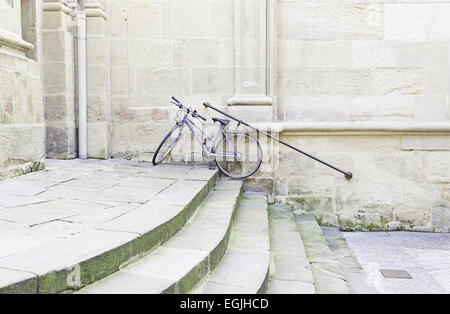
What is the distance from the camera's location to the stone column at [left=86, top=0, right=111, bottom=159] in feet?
17.5

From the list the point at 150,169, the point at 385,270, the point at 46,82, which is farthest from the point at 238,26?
the point at 385,270

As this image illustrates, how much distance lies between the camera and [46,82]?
5316 millimetres

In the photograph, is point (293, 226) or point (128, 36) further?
point (128, 36)

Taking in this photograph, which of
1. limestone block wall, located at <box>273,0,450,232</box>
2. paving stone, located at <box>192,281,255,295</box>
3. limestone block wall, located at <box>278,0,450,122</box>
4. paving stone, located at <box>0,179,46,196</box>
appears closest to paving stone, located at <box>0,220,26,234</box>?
paving stone, located at <box>0,179,46,196</box>

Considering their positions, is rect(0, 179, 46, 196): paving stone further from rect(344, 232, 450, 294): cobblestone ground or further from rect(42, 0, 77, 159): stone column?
rect(344, 232, 450, 294): cobblestone ground

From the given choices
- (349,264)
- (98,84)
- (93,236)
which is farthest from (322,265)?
(98,84)

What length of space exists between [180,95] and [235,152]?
1.05m

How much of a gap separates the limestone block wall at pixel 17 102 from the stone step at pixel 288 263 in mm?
2394

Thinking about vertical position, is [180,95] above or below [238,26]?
below

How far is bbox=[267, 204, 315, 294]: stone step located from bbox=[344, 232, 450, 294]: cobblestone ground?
2.04 feet

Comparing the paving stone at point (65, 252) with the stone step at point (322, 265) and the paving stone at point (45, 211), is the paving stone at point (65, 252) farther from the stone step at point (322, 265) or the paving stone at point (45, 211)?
the stone step at point (322, 265)

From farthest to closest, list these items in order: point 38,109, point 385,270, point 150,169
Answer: point 150,169
point 38,109
point 385,270
